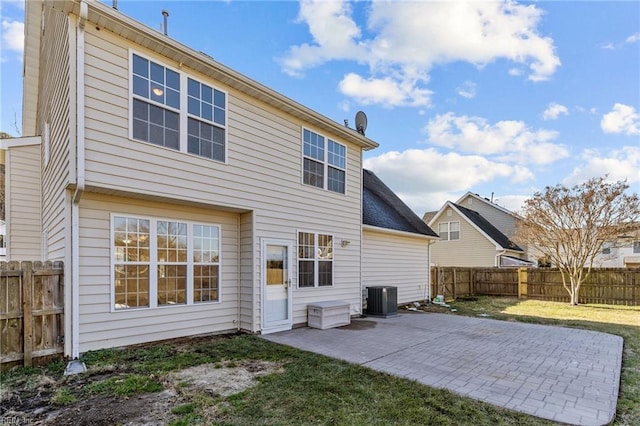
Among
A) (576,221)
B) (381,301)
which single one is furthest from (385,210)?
(576,221)

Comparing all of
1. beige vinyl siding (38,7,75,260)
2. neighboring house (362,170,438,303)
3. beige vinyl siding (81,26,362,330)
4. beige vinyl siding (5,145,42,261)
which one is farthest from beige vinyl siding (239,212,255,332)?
beige vinyl siding (5,145,42,261)

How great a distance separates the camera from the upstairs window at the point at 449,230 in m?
22.0

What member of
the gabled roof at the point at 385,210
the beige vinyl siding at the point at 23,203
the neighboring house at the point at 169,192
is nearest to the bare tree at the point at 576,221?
the gabled roof at the point at 385,210

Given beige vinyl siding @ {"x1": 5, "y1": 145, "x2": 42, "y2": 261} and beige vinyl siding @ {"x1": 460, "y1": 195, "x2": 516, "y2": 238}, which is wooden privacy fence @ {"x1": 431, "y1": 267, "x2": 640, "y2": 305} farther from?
beige vinyl siding @ {"x1": 5, "y1": 145, "x2": 42, "y2": 261}

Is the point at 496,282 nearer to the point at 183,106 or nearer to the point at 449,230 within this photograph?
the point at 449,230

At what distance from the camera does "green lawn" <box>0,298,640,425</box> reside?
3352 mm

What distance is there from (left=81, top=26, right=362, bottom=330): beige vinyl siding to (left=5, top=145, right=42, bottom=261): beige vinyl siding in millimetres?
5936

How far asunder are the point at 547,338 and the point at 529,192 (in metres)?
9.33

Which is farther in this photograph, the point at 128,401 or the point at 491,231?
the point at 491,231

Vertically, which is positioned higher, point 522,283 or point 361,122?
point 361,122

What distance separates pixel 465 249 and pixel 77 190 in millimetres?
20927

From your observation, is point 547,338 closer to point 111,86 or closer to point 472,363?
point 472,363

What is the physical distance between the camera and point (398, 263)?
1238cm

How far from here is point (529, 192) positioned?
14.7m
